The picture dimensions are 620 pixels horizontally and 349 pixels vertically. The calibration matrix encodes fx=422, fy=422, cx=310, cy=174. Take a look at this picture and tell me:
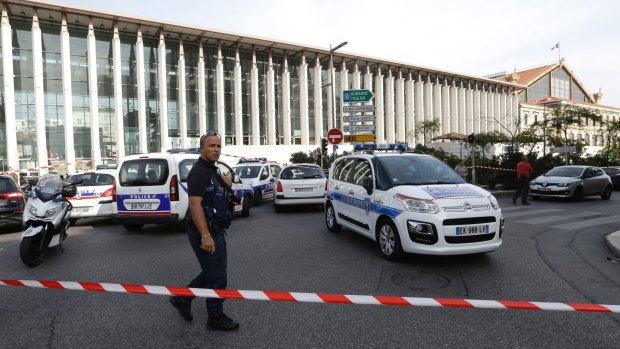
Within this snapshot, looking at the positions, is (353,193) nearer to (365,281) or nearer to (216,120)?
(365,281)

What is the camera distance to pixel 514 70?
278 feet

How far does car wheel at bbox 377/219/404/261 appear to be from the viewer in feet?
20.2

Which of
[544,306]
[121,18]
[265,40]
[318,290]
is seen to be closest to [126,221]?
[318,290]

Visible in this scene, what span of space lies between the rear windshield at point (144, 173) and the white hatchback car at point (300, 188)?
14.2 ft

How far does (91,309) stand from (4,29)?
36.6 metres

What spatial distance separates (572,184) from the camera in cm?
1523

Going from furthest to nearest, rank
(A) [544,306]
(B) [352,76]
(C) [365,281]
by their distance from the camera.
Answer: (B) [352,76] → (C) [365,281] → (A) [544,306]

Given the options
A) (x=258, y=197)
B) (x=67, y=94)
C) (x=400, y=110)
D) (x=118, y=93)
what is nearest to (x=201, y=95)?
(x=118, y=93)

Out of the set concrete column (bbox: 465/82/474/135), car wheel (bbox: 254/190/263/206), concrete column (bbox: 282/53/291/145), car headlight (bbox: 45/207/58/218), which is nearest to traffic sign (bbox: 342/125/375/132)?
car wheel (bbox: 254/190/263/206)

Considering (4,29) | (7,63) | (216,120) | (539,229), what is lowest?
(539,229)

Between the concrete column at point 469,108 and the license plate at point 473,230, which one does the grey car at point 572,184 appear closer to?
the license plate at point 473,230

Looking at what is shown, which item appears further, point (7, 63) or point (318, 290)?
point (7, 63)

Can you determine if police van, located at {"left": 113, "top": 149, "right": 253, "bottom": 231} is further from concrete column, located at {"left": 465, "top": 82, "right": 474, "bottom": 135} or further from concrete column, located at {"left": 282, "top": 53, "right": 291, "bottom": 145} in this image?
concrete column, located at {"left": 465, "top": 82, "right": 474, "bottom": 135}

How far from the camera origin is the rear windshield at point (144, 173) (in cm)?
867
